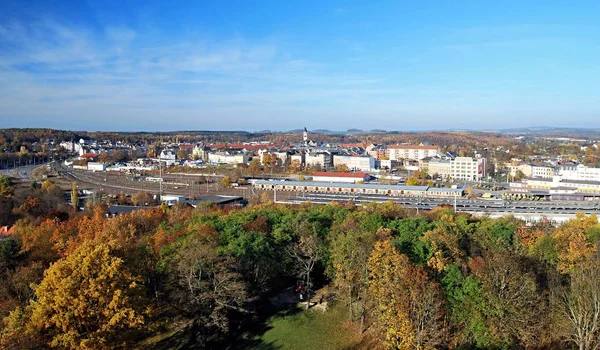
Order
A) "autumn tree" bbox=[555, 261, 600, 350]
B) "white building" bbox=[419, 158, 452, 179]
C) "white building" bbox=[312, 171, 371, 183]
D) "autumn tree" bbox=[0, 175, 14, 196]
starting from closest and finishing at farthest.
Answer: "autumn tree" bbox=[555, 261, 600, 350] < "autumn tree" bbox=[0, 175, 14, 196] < "white building" bbox=[312, 171, 371, 183] < "white building" bbox=[419, 158, 452, 179]

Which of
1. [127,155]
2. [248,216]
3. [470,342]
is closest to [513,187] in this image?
[248,216]

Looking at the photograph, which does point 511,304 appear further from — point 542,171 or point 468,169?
point 542,171

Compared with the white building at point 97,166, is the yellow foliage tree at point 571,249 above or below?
above

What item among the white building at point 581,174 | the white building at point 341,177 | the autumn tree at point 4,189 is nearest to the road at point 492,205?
the white building at point 341,177

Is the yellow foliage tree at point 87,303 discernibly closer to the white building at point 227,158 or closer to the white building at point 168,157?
the white building at point 227,158

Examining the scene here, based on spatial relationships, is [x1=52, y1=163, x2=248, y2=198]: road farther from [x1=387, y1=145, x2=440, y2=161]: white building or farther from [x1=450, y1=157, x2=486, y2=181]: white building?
[x1=387, y1=145, x2=440, y2=161]: white building

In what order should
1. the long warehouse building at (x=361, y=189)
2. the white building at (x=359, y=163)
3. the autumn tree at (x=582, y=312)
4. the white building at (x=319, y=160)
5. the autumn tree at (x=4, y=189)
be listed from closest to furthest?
the autumn tree at (x=582, y=312), the autumn tree at (x=4, y=189), the long warehouse building at (x=361, y=189), the white building at (x=359, y=163), the white building at (x=319, y=160)

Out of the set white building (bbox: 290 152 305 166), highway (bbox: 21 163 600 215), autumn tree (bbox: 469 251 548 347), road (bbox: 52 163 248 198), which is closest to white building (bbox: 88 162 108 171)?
highway (bbox: 21 163 600 215)
